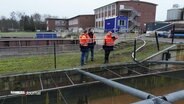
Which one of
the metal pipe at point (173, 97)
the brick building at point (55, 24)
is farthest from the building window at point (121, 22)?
the brick building at point (55, 24)

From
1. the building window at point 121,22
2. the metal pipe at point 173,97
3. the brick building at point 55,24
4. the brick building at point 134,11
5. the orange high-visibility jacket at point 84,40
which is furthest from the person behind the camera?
the brick building at point 55,24

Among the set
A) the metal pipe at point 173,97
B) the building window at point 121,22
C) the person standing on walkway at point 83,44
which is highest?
the building window at point 121,22

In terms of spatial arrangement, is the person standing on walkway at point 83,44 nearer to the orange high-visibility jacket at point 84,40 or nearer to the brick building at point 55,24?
the orange high-visibility jacket at point 84,40

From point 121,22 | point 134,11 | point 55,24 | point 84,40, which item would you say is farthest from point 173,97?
point 55,24

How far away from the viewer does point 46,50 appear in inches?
598

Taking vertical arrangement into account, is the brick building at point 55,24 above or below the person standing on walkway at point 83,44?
above

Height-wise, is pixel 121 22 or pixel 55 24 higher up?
pixel 55 24

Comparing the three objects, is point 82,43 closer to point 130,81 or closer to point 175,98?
point 130,81

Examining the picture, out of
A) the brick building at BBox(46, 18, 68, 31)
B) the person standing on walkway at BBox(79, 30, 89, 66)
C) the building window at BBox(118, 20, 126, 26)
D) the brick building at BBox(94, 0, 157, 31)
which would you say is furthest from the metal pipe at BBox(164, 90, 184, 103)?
the brick building at BBox(46, 18, 68, 31)

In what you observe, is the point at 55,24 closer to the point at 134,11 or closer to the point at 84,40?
the point at 134,11

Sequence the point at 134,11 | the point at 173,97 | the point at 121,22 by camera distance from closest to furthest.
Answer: the point at 173,97
the point at 121,22
the point at 134,11

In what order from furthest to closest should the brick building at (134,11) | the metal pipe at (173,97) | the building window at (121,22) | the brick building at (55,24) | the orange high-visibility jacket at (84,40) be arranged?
the brick building at (55,24) → the brick building at (134,11) → the building window at (121,22) → the orange high-visibility jacket at (84,40) → the metal pipe at (173,97)

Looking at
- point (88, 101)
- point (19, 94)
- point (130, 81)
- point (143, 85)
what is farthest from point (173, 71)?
point (19, 94)

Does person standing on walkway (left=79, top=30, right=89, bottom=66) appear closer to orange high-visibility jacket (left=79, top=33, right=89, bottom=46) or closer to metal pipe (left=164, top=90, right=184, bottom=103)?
orange high-visibility jacket (left=79, top=33, right=89, bottom=46)
